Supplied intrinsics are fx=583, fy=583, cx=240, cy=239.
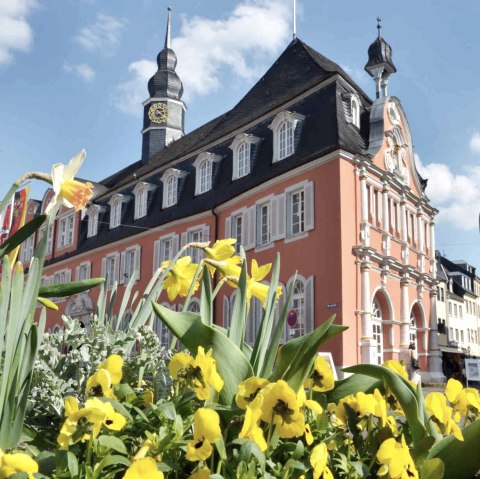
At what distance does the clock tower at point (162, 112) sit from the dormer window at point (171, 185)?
847 centimetres

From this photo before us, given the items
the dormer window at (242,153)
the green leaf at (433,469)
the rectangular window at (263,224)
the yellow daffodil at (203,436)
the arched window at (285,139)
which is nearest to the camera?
the yellow daffodil at (203,436)

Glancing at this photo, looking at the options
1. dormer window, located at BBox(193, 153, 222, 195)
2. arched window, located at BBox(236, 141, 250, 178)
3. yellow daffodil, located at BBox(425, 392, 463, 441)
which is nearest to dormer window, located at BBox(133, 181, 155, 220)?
dormer window, located at BBox(193, 153, 222, 195)

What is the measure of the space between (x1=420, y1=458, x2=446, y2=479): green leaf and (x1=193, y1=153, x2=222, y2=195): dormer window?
784 inches

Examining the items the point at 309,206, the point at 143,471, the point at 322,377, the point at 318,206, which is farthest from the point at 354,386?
the point at 309,206

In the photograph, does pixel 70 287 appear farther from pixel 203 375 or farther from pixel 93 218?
pixel 93 218

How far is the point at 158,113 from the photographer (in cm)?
3284

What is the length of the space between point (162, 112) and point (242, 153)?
1475 cm

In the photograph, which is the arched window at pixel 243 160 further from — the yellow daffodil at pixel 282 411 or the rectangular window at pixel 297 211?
the yellow daffodil at pixel 282 411

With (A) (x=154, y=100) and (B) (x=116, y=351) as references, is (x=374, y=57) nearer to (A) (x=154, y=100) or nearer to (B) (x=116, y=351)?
(A) (x=154, y=100)

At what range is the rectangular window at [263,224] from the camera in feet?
58.2

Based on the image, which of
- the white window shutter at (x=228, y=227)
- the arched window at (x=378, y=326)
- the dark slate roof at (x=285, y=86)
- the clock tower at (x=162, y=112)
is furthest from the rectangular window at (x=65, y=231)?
the arched window at (x=378, y=326)

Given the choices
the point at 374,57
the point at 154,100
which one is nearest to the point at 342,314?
the point at 374,57

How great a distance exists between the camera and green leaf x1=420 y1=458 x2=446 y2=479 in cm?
129

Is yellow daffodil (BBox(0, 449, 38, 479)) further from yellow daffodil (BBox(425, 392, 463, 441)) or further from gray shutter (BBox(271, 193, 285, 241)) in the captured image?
gray shutter (BBox(271, 193, 285, 241))
